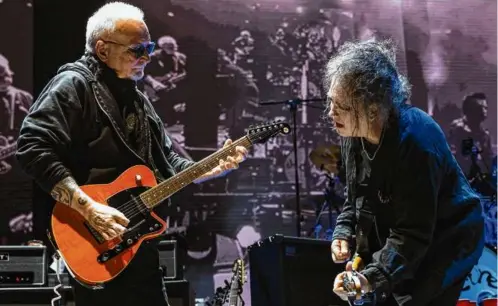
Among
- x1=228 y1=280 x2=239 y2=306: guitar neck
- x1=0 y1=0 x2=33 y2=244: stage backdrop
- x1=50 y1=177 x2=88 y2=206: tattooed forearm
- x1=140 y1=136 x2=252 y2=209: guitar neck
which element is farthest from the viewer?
x1=0 y1=0 x2=33 y2=244: stage backdrop

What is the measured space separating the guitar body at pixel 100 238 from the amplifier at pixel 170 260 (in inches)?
78.6

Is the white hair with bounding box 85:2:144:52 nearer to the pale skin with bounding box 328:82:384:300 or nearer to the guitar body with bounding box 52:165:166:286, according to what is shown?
the guitar body with bounding box 52:165:166:286

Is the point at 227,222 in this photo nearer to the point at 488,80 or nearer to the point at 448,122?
the point at 448,122

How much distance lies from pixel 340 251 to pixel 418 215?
444mm

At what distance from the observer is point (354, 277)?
197 cm

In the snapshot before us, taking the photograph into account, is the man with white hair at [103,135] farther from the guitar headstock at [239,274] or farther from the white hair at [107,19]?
the guitar headstock at [239,274]

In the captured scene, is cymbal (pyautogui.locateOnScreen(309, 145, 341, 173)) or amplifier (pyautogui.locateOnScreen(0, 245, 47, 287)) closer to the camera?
amplifier (pyautogui.locateOnScreen(0, 245, 47, 287))

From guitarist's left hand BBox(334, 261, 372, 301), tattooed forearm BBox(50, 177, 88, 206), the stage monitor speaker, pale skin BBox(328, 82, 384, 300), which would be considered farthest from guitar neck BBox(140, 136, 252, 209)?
the stage monitor speaker

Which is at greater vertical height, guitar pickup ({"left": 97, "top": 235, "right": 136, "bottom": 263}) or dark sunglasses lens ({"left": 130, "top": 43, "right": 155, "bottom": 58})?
dark sunglasses lens ({"left": 130, "top": 43, "right": 155, "bottom": 58})

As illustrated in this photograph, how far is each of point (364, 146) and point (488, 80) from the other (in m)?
5.44

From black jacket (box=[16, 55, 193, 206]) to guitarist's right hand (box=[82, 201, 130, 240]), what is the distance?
0.57 ft

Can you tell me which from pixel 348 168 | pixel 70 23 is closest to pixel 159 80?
pixel 70 23

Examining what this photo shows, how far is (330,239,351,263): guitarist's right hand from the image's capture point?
7.79 ft

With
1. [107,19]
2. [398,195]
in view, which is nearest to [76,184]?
[107,19]
